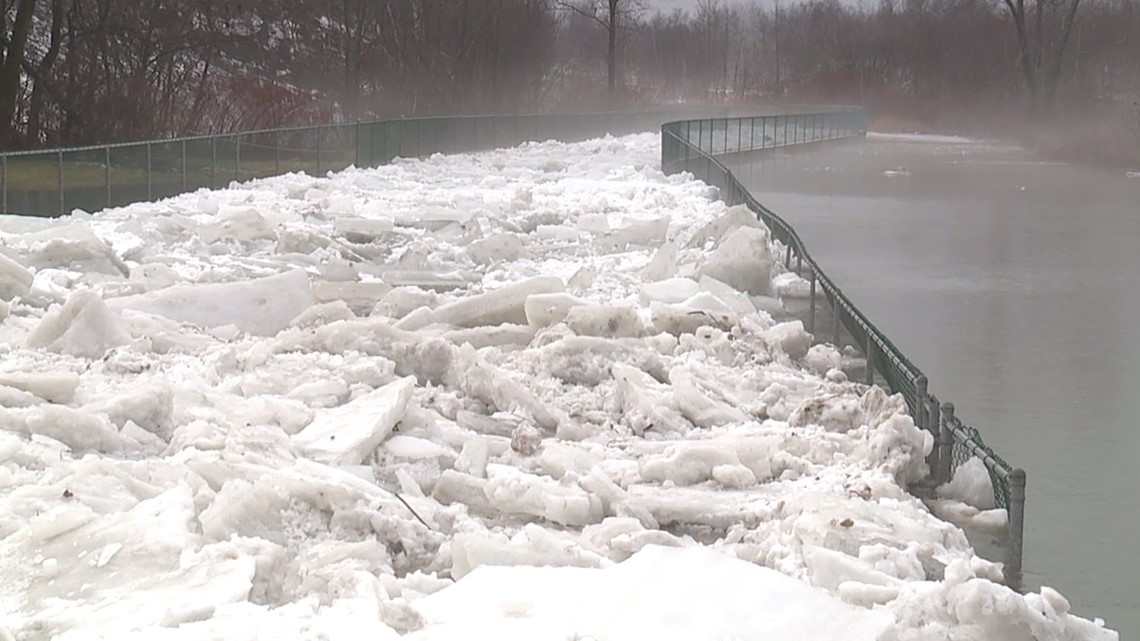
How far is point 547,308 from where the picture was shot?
12.5 metres

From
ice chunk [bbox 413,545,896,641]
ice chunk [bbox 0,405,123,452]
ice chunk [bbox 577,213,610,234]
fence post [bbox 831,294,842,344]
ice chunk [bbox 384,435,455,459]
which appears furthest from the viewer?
ice chunk [bbox 577,213,610,234]

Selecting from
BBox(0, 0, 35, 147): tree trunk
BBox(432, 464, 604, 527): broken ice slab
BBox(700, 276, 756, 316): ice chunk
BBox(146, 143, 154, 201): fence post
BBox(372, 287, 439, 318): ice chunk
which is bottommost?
BBox(432, 464, 604, 527): broken ice slab

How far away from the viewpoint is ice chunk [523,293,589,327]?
12.4 metres

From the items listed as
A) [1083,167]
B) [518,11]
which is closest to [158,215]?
[1083,167]

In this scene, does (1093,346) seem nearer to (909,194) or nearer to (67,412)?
(67,412)

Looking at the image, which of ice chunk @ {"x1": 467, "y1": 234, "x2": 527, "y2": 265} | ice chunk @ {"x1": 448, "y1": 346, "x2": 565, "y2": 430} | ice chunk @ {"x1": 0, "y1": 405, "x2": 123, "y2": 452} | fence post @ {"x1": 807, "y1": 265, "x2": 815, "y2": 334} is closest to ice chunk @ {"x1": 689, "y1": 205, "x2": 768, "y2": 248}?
ice chunk @ {"x1": 467, "y1": 234, "x2": 527, "y2": 265}

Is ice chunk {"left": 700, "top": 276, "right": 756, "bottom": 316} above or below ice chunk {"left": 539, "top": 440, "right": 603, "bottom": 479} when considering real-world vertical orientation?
above

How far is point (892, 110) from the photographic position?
9144cm

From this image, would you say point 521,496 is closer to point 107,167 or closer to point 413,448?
point 413,448

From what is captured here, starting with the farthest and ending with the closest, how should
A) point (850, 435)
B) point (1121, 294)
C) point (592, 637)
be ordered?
point (1121, 294)
point (850, 435)
point (592, 637)

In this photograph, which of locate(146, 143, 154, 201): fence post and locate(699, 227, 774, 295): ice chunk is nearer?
locate(699, 227, 774, 295): ice chunk

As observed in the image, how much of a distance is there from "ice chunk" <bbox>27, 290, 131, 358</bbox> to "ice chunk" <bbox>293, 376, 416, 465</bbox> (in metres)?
2.58

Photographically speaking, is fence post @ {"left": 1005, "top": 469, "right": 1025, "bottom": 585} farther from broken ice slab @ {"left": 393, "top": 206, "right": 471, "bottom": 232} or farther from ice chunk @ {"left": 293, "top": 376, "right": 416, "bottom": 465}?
broken ice slab @ {"left": 393, "top": 206, "right": 471, "bottom": 232}

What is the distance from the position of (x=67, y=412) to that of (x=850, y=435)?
4.74m
